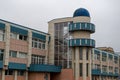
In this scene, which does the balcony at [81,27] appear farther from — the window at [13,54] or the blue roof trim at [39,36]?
the window at [13,54]

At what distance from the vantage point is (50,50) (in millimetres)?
51969

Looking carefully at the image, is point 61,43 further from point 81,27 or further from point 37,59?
point 37,59

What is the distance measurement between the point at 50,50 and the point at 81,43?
7.52 metres

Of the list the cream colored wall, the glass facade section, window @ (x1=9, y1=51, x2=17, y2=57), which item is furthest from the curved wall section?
window @ (x1=9, y1=51, x2=17, y2=57)

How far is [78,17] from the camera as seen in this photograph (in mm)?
49219

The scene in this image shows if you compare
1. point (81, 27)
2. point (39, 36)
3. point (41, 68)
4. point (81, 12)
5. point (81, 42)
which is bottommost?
point (41, 68)

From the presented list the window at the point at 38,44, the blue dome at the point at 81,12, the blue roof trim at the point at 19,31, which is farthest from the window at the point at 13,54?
the blue dome at the point at 81,12

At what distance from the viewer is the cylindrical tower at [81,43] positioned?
4803 cm

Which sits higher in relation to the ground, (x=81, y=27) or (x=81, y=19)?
(x=81, y=19)

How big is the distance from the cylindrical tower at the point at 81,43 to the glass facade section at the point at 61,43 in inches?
66.4

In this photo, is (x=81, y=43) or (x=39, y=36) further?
(x=39, y=36)

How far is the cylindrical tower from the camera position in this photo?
158 feet

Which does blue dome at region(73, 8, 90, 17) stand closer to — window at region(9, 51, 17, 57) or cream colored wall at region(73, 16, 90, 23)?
cream colored wall at region(73, 16, 90, 23)

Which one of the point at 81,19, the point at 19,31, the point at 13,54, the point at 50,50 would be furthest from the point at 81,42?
the point at 13,54
